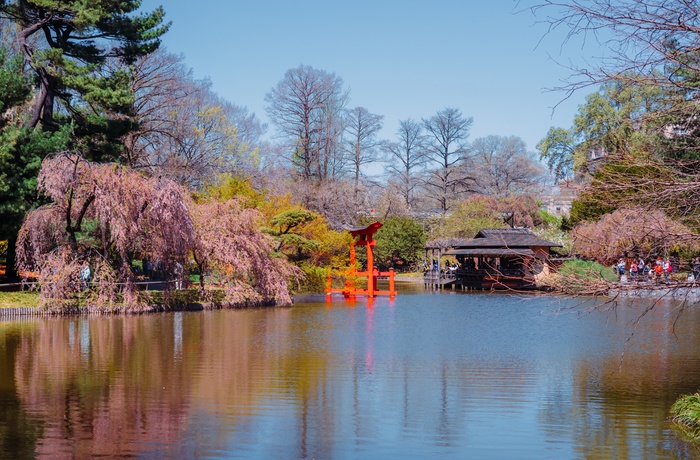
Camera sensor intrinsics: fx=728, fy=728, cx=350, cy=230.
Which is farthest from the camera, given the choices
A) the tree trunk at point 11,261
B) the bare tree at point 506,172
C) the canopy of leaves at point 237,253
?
the bare tree at point 506,172

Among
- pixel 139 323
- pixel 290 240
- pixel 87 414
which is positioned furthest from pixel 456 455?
pixel 290 240

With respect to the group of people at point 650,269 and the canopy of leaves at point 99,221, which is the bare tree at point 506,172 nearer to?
the group of people at point 650,269

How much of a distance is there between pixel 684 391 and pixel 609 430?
286 centimetres

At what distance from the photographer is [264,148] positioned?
180 feet

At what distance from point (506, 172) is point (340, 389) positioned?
58.5m

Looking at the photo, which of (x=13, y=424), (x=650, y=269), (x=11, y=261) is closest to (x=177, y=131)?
(x=11, y=261)

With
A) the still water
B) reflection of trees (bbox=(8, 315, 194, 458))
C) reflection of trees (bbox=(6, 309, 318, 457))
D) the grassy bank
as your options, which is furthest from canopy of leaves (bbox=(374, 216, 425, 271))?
the grassy bank

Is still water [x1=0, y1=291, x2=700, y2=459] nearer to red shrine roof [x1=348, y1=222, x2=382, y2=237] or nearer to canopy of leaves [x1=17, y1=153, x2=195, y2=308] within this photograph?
canopy of leaves [x1=17, y1=153, x2=195, y2=308]

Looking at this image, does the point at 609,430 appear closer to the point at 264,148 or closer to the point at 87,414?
the point at 87,414

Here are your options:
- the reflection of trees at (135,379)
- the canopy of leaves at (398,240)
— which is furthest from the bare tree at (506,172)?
the reflection of trees at (135,379)

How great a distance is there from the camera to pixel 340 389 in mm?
11602

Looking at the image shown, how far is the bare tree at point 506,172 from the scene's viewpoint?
65.9 metres

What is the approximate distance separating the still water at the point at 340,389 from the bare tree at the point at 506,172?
4585 centimetres

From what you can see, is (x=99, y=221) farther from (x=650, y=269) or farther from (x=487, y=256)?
(x=487, y=256)
